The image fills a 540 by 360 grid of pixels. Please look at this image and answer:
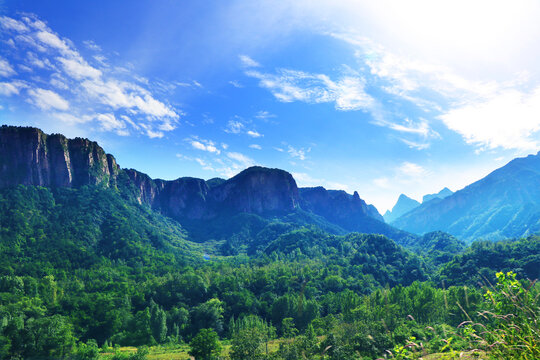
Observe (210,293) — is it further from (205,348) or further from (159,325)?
(205,348)

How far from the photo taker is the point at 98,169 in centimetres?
15988

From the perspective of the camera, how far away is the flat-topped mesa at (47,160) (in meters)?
122

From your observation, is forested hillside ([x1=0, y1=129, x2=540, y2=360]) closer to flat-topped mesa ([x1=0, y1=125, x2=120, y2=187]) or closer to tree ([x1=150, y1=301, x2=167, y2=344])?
tree ([x1=150, y1=301, x2=167, y2=344])

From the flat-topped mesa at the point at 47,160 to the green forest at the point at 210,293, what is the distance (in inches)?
326

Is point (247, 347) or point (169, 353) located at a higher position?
point (247, 347)

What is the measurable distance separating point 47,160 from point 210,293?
12252cm

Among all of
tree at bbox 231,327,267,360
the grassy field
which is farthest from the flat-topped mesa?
tree at bbox 231,327,267,360

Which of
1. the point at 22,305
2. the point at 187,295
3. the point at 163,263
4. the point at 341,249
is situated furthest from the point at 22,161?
the point at 341,249

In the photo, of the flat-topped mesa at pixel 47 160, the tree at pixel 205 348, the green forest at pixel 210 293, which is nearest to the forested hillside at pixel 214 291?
the tree at pixel 205 348

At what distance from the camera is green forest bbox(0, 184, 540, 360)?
126 feet

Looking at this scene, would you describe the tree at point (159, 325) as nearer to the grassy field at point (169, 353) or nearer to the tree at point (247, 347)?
the grassy field at point (169, 353)

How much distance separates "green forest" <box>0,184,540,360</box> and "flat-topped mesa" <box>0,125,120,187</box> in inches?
326

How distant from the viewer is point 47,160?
135 m

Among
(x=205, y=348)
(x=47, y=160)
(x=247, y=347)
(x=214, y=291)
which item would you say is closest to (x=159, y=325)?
(x=214, y=291)
